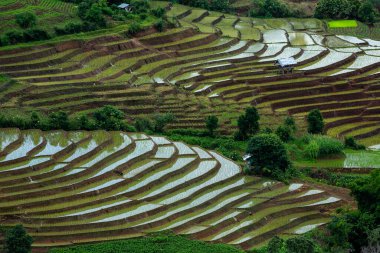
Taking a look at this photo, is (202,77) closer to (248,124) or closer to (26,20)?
(248,124)

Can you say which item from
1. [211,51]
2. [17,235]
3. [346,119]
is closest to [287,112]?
[346,119]

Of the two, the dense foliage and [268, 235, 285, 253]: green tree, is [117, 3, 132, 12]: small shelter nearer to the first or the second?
the dense foliage

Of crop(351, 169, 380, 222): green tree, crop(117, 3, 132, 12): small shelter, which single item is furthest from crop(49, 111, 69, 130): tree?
crop(117, 3, 132, 12): small shelter

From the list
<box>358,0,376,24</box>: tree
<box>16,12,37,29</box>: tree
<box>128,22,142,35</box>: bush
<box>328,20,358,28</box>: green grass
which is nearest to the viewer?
<box>16,12,37,29</box>: tree

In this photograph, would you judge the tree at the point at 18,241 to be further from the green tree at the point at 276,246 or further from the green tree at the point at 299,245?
the green tree at the point at 299,245

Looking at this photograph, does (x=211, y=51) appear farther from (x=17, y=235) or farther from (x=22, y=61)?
(x=17, y=235)

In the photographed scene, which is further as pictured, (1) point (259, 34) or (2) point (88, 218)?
(1) point (259, 34)
